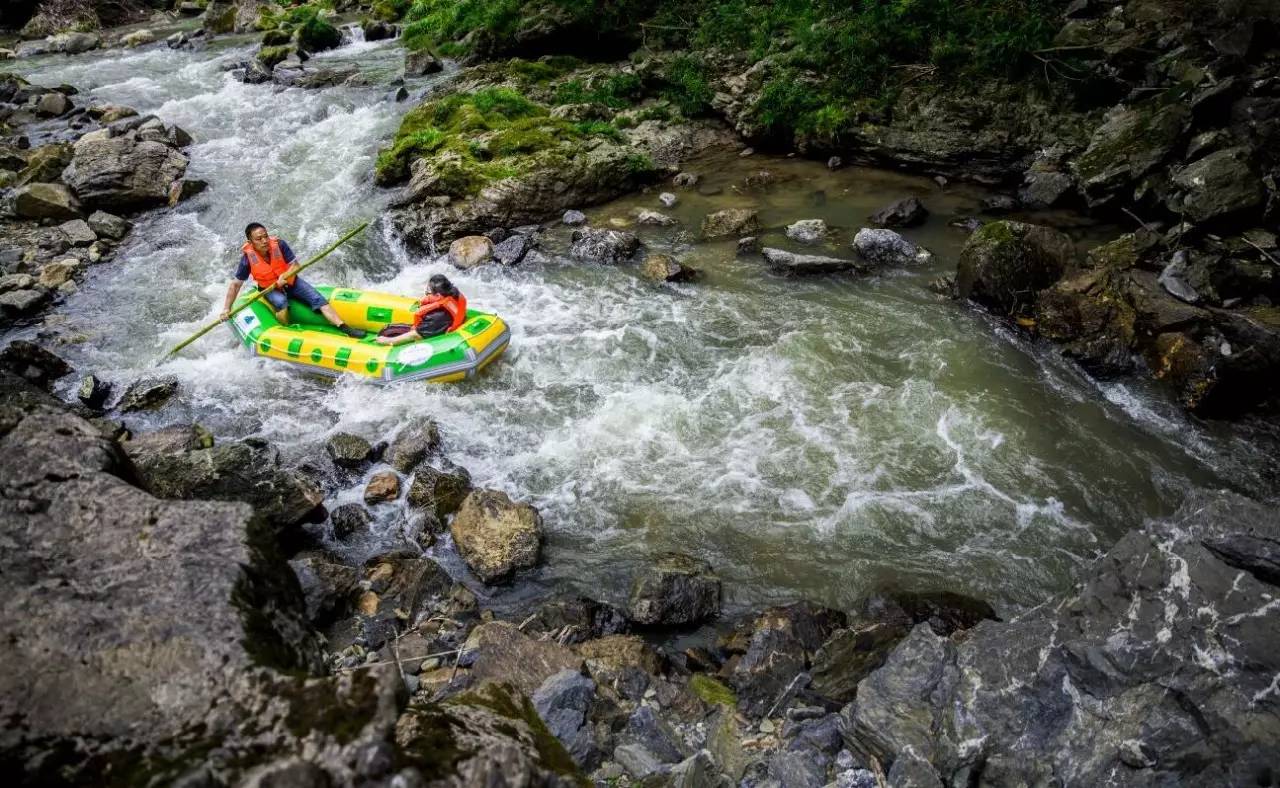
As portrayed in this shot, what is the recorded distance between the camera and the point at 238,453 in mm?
6543

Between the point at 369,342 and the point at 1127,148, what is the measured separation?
10.2 metres

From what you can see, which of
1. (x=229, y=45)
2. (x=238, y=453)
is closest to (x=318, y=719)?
(x=238, y=453)

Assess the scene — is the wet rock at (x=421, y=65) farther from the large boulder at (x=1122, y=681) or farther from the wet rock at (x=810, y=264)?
the large boulder at (x=1122, y=681)

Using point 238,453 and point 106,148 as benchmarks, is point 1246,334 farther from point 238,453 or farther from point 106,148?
point 106,148

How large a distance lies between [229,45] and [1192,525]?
84.7ft

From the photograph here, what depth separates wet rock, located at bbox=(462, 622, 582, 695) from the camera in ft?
15.1

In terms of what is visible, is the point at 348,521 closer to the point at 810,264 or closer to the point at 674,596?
the point at 674,596

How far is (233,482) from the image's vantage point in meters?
6.27

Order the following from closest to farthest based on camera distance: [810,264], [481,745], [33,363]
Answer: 1. [481,745]
2. [33,363]
3. [810,264]

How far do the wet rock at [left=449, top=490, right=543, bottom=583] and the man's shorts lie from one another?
4.36 m

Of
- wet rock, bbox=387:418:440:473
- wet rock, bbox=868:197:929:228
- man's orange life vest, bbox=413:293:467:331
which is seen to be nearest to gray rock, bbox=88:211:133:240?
man's orange life vest, bbox=413:293:467:331

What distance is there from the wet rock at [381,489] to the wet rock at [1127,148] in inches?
380

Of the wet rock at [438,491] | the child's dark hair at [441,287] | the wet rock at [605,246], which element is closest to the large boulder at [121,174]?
the child's dark hair at [441,287]

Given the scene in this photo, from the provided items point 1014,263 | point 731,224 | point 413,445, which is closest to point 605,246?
point 731,224
